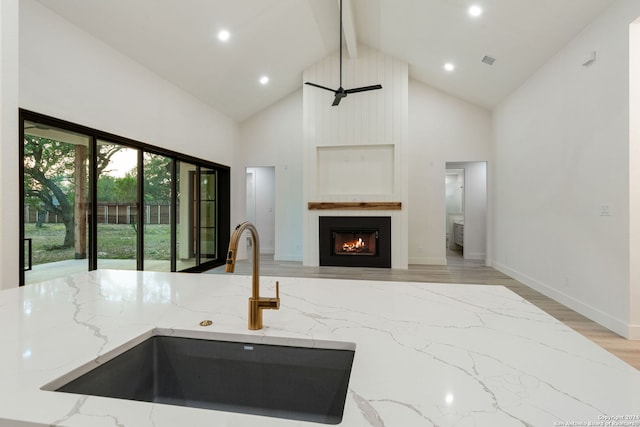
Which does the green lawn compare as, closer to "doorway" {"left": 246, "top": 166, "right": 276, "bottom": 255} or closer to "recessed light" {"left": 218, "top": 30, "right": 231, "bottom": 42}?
"recessed light" {"left": 218, "top": 30, "right": 231, "bottom": 42}

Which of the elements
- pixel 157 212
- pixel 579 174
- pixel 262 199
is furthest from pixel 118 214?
pixel 579 174

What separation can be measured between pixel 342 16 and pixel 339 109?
1692 mm

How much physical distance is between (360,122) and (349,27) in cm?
161

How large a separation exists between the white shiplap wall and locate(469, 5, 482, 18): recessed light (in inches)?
79.7

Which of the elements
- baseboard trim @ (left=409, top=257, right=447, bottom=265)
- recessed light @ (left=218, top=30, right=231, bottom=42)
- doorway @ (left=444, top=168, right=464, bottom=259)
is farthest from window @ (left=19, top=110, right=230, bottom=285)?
doorway @ (left=444, top=168, right=464, bottom=259)

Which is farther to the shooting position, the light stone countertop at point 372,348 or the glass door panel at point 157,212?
the glass door panel at point 157,212

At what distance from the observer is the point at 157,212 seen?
456 cm

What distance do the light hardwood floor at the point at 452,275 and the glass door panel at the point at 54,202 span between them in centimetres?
271

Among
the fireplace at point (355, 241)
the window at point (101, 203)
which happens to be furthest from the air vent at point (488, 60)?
the window at point (101, 203)

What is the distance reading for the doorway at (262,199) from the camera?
825cm

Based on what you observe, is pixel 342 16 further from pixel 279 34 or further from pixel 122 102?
pixel 122 102

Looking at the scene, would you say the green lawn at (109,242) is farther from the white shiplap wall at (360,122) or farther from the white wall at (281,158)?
the white shiplap wall at (360,122)

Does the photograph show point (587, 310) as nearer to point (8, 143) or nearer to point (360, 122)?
point (360, 122)

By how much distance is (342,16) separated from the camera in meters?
4.47
